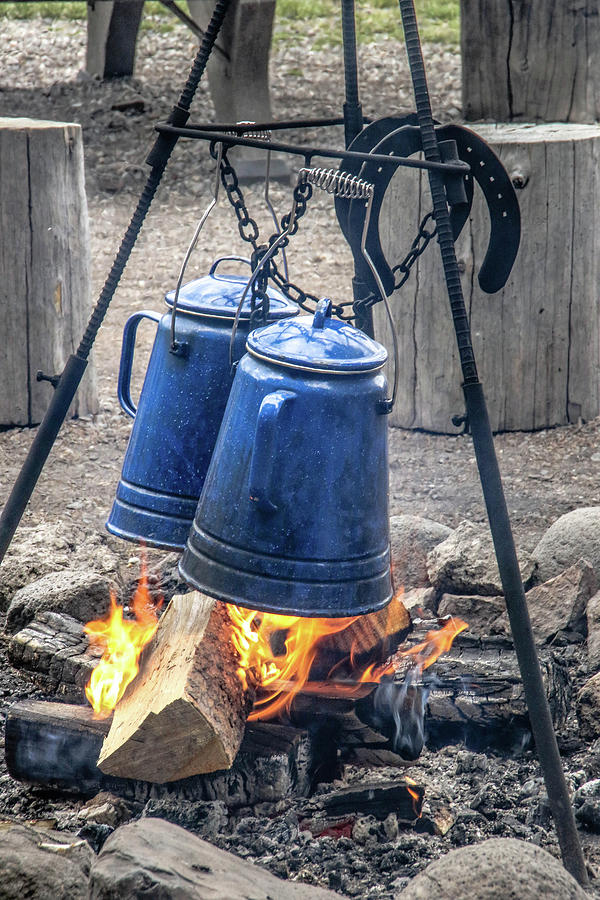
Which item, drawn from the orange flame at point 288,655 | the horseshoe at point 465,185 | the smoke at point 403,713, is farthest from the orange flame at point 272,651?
the horseshoe at point 465,185

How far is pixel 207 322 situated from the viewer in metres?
2.23

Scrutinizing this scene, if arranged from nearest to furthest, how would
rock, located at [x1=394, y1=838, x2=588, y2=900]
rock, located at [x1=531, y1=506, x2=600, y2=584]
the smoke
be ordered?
rock, located at [x1=394, y1=838, x2=588, y2=900], the smoke, rock, located at [x1=531, y1=506, x2=600, y2=584]

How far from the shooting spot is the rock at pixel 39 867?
182cm

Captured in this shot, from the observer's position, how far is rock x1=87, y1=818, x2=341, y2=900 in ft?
5.67

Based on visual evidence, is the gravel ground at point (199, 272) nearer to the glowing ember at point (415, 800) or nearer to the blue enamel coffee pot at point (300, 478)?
the glowing ember at point (415, 800)

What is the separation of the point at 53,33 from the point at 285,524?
9970 mm

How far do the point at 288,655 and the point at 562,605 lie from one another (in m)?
0.78

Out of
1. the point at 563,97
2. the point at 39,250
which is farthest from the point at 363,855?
the point at 563,97

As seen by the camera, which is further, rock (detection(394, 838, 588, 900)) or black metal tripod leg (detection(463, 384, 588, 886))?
black metal tripod leg (detection(463, 384, 588, 886))

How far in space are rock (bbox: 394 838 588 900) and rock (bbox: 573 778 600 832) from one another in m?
0.45

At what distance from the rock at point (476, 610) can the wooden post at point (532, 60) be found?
11.9 ft

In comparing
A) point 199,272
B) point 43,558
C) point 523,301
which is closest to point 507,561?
point 43,558

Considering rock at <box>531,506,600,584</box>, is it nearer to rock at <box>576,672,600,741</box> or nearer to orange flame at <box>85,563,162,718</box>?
rock at <box>576,672,600,741</box>

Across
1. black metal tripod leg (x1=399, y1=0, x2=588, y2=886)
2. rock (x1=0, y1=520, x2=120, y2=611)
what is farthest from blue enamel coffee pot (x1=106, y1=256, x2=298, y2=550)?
rock (x1=0, y1=520, x2=120, y2=611)
